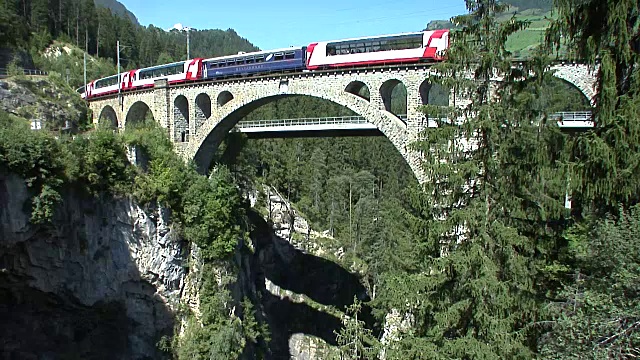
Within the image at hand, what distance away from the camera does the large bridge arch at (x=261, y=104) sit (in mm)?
21109

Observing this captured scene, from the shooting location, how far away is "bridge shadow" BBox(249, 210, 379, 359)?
118 feet

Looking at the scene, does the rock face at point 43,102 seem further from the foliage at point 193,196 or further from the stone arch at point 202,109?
the stone arch at point 202,109

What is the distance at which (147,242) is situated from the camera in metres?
23.4

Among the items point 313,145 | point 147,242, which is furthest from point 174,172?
point 313,145

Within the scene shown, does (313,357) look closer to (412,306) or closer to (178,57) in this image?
(412,306)

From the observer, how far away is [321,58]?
2294 centimetres

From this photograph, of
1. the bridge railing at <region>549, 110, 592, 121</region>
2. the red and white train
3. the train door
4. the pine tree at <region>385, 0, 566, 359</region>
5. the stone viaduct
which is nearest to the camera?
the pine tree at <region>385, 0, 566, 359</region>

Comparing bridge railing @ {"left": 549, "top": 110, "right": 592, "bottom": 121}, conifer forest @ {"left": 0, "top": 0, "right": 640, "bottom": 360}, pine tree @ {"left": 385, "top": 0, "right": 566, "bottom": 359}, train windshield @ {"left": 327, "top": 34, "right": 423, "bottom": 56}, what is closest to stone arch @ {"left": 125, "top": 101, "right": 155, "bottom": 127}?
train windshield @ {"left": 327, "top": 34, "right": 423, "bottom": 56}

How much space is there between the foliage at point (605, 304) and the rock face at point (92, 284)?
19.3 m

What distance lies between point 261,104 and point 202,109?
433 cm

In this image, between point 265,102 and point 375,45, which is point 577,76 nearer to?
point 375,45

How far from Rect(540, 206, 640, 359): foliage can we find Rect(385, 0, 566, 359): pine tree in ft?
6.63

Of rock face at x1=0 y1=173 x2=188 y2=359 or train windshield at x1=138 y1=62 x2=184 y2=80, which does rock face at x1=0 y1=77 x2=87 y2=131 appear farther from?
rock face at x1=0 y1=173 x2=188 y2=359

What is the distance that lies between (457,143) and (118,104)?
29501mm
